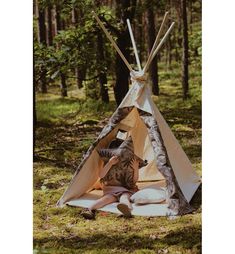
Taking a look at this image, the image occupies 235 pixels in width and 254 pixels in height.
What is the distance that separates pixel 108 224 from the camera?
3.70 metres

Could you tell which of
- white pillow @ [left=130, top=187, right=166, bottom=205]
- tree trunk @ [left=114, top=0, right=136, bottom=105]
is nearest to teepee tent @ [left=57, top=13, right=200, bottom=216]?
white pillow @ [left=130, top=187, right=166, bottom=205]

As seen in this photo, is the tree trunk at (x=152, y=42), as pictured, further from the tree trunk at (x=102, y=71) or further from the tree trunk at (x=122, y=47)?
the tree trunk at (x=102, y=71)

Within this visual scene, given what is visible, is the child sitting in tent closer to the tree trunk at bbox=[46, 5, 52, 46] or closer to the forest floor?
the forest floor

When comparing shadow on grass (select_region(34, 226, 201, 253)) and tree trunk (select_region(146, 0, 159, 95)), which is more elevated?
tree trunk (select_region(146, 0, 159, 95))

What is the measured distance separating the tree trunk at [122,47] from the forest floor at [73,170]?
0.41 ft

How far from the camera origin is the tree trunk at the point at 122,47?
14.3 ft

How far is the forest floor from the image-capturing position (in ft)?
11.6

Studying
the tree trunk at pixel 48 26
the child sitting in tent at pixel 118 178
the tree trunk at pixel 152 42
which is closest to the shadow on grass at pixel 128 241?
the child sitting in tent at pixel 118 178

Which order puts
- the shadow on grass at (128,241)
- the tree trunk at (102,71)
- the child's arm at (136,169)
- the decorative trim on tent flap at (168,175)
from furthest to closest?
the tree trunk at (102,71) < the child's arm at (136,169) < the decorative trim on tent flap at (168,175) < the shadow on grass at (128,241)

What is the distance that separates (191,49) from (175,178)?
1.28 metres

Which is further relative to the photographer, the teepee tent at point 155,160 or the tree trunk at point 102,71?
the tree trunk at point 102,71

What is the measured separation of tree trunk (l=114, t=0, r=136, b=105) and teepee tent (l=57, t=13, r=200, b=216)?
307 mm

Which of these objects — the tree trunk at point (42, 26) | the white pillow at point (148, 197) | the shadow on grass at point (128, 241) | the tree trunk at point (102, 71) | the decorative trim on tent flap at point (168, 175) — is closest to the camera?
the shadow on grass at point (128, 241)

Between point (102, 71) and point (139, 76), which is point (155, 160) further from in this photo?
point (102, 71)
